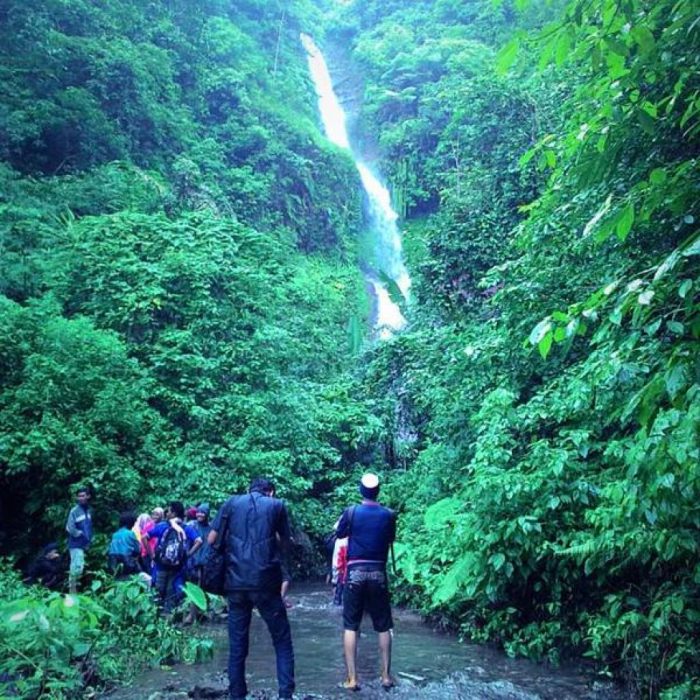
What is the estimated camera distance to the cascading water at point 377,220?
32.6 m

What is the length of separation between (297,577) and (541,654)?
27.4 ft

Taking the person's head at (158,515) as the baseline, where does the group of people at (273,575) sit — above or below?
below

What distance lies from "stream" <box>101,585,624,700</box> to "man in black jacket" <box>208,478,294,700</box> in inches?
17.4

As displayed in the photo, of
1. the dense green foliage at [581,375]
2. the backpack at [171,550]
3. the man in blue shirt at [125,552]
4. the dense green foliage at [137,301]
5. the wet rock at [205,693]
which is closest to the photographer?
the dense green foliage at [581,375]

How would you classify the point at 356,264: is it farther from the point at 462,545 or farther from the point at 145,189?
the point at 462,545

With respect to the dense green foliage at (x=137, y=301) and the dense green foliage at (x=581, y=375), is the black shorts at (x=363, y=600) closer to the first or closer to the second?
the dense green foliage at (x=581, y=375)

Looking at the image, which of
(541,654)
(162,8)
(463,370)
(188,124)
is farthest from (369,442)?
(162,8)

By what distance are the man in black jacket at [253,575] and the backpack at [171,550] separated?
11.1 feet

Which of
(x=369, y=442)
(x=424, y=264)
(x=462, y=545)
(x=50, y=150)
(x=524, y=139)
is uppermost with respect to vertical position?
(x=50, y=150)

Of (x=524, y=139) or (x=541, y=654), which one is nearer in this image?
(x=541, y=654)

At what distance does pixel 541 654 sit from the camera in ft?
21.9

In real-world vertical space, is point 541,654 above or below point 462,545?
Answer: below

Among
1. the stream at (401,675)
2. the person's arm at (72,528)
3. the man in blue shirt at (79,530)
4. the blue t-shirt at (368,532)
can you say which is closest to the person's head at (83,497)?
the man in blue shirt at (79,530)

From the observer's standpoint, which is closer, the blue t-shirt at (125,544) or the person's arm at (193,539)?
the blue t-shirt at (125,544)
